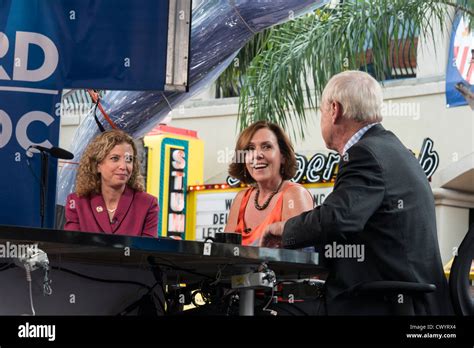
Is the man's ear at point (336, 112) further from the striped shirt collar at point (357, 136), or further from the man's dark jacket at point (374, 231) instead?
the man's dark jacket at point (374, 231)

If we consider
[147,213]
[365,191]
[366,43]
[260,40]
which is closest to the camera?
[365,191]

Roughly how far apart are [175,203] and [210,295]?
15601 mm

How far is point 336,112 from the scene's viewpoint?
3656mm

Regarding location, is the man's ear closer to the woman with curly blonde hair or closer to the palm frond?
the woman with curly blonde hair

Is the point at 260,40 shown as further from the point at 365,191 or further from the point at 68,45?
the point at 365,191

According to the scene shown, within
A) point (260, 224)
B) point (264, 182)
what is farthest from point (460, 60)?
point (260, 224)

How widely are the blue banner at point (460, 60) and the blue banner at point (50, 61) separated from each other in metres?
8.79

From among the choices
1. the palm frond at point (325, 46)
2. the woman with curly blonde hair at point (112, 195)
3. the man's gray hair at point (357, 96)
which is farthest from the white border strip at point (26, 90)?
the palm frond at point (325, 46)

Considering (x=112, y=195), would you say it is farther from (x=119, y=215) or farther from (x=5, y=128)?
(x=5, y=128)

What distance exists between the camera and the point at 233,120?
62.7 ft

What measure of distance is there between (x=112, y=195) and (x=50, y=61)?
832 mm

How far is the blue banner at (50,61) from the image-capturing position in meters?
4.60

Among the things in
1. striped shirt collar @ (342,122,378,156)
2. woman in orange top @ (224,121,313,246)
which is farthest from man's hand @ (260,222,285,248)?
woman in orange top @ (224,121,313,246)

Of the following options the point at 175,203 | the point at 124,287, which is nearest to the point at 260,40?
the point at 175,203
